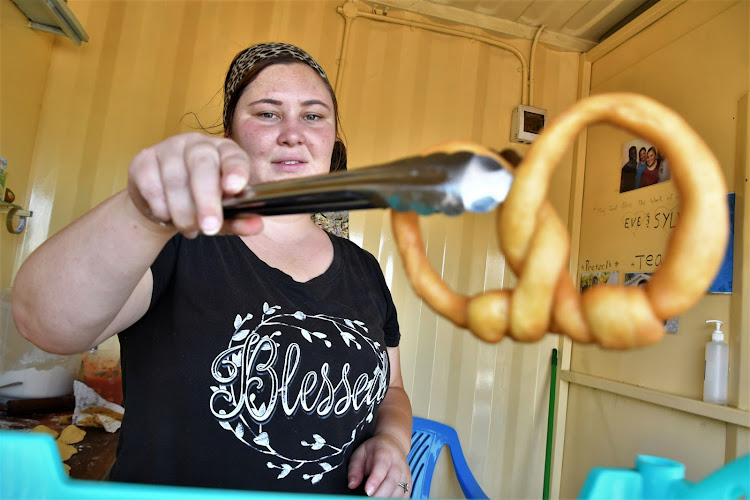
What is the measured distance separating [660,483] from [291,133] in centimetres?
73

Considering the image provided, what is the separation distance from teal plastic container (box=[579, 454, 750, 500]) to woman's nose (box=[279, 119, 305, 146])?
2.29 ft

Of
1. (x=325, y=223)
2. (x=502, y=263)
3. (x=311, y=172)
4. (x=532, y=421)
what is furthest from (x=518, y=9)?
(x=532, y=421)

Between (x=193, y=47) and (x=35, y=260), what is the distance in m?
1.61

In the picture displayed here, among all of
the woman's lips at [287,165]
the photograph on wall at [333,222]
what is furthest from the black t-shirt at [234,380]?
the photograph on wall at [333,222]

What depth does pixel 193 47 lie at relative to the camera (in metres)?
1.88

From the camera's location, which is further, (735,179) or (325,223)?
(325,223)

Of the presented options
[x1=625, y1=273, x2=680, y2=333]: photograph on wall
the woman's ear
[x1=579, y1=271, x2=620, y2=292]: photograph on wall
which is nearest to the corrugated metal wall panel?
[x1=579, y1=271, x2=620, y2=292]: photograph on wall

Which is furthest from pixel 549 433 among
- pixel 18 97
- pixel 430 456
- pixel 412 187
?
pixel 18 97

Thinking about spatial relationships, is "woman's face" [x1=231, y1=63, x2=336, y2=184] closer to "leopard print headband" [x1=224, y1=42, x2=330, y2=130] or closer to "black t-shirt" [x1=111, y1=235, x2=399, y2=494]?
"leopard print headband" [x1=224, y1=42, x2=330, y2=130]

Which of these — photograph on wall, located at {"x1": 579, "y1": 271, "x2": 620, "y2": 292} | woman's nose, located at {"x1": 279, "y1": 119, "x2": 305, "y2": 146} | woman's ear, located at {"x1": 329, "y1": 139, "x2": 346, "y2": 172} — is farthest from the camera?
photograph on wall, located at {"x1": 579, "y1": 271, "x2": 620, "y2": 292}

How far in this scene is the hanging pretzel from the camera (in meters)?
0.33

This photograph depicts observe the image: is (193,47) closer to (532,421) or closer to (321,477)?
(321,477)

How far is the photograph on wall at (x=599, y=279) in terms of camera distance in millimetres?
1850

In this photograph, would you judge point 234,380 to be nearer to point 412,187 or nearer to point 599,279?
point 412,187
